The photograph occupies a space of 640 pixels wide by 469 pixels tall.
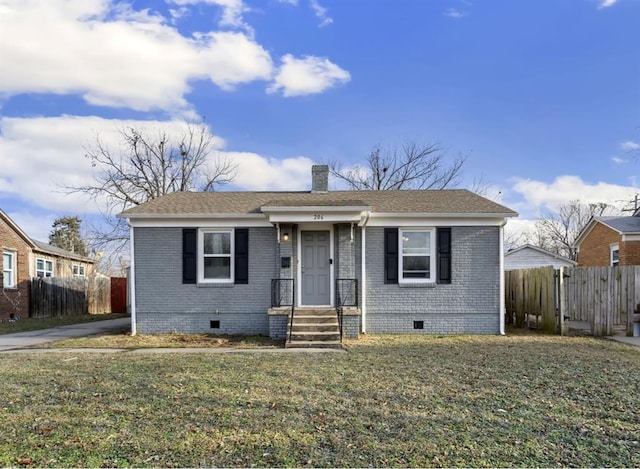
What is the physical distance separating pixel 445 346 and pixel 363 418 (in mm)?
5769

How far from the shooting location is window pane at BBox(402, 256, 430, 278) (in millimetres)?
12578

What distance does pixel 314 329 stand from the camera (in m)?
10.8

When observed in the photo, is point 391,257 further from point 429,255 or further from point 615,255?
point 615,255

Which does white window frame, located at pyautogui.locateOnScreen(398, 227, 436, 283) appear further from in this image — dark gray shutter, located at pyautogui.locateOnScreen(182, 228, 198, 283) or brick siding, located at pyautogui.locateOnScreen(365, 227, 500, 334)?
dark gray shutter, located at pyautogui.locateOnScreen(182, 228, 198, 283)

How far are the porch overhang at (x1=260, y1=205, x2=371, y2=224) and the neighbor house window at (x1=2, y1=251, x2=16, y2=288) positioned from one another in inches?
557

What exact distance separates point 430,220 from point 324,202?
294 cm

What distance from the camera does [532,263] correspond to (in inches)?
1003

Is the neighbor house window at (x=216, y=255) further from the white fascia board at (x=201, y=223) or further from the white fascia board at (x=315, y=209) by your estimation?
the white fascia board at (x=315, y=209)

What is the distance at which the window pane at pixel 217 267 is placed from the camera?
496 inches

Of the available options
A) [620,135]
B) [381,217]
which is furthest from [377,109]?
[620,135]

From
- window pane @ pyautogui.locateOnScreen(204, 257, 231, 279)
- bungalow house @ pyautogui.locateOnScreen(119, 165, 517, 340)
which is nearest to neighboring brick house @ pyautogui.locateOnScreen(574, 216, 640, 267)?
bungalow house @ pyautogui.locateOnScreen(119, 165, 517, 340)

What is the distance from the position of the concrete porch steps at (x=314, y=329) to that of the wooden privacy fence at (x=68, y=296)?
15218mm

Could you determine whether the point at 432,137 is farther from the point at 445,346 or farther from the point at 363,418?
the point at 363,418

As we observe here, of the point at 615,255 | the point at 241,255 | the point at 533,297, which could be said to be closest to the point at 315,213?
the point at 241,255
